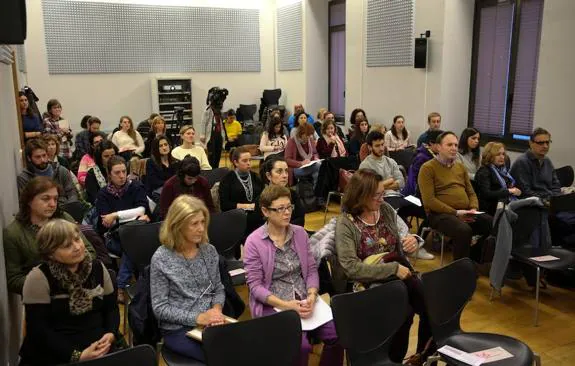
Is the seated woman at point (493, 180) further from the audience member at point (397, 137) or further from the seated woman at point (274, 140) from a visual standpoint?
the seated woman at point (274, 140)

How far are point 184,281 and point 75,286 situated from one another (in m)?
0.54

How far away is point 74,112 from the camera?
11039 millimetres

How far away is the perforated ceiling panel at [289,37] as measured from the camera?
38.4 ft

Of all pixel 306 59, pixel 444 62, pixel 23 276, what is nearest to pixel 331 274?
pixel 23 276

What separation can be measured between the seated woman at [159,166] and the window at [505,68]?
199 inches

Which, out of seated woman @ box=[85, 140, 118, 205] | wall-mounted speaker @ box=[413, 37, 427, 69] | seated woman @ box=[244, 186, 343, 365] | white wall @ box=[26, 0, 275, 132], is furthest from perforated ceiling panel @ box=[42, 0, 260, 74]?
seated woman @ box=[244, 186, 343, 365]

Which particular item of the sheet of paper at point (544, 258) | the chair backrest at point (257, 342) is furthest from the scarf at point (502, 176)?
the chair backrest at point (257, 342)

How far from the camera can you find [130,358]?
6.35 feet

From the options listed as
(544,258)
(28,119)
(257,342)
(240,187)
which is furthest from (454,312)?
(28,119)

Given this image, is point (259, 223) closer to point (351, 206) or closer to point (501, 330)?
point (351, 206)

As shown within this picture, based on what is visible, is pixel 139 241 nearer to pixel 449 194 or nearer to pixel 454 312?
pixel 454 312

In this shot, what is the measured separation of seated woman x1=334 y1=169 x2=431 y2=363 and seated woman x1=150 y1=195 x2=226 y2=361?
83 centimetres

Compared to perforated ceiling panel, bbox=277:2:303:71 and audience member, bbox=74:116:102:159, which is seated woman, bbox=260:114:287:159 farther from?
perforated ceiling panel, bbox=277:2:303:71

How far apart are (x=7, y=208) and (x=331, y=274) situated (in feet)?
7.48
